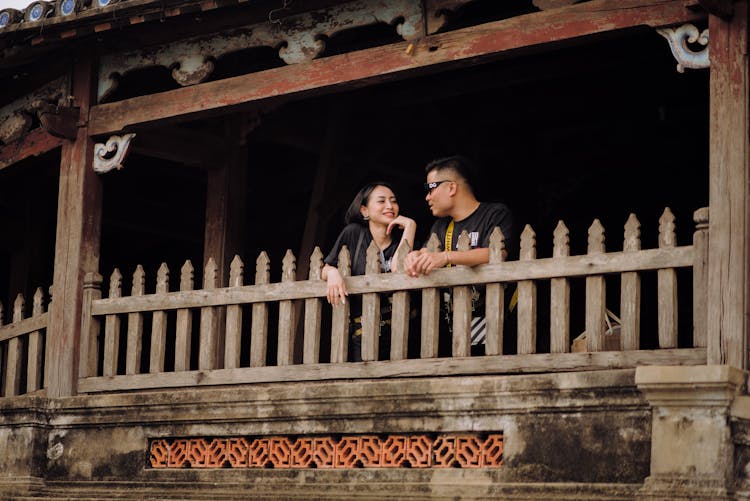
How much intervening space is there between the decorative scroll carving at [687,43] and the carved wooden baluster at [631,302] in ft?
2.91

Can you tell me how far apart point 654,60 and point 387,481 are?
474cm

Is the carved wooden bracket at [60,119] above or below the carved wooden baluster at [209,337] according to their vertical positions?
above

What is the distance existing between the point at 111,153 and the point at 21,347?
5.94ft

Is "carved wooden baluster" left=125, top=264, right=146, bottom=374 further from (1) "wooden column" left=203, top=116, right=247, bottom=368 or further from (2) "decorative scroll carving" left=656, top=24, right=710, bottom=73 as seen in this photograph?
(2) "decorative scroll carving" left=656, top=24, right=710, bottom=73

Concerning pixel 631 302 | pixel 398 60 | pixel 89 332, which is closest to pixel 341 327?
pixel 398 60

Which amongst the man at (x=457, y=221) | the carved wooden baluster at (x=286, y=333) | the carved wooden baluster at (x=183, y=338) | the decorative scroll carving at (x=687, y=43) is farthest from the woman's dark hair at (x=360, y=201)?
the decorative scroll carving at (x=687, y=43)

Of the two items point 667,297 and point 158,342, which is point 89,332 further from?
point 667,297

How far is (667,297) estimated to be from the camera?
745 cm

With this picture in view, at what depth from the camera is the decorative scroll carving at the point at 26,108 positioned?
10836 mm

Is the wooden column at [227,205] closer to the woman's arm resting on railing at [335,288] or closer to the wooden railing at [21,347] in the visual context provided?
the wooden railing at [21,347]

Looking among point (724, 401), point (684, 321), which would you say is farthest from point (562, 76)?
point (724, 401)

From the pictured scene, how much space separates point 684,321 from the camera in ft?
39.9

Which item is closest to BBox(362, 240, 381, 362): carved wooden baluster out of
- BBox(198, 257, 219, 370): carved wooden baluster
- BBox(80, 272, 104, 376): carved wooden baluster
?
BBox(198, 257, 219, 370): carved wooden baluster

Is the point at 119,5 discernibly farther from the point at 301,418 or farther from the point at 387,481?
the point at 387,481
